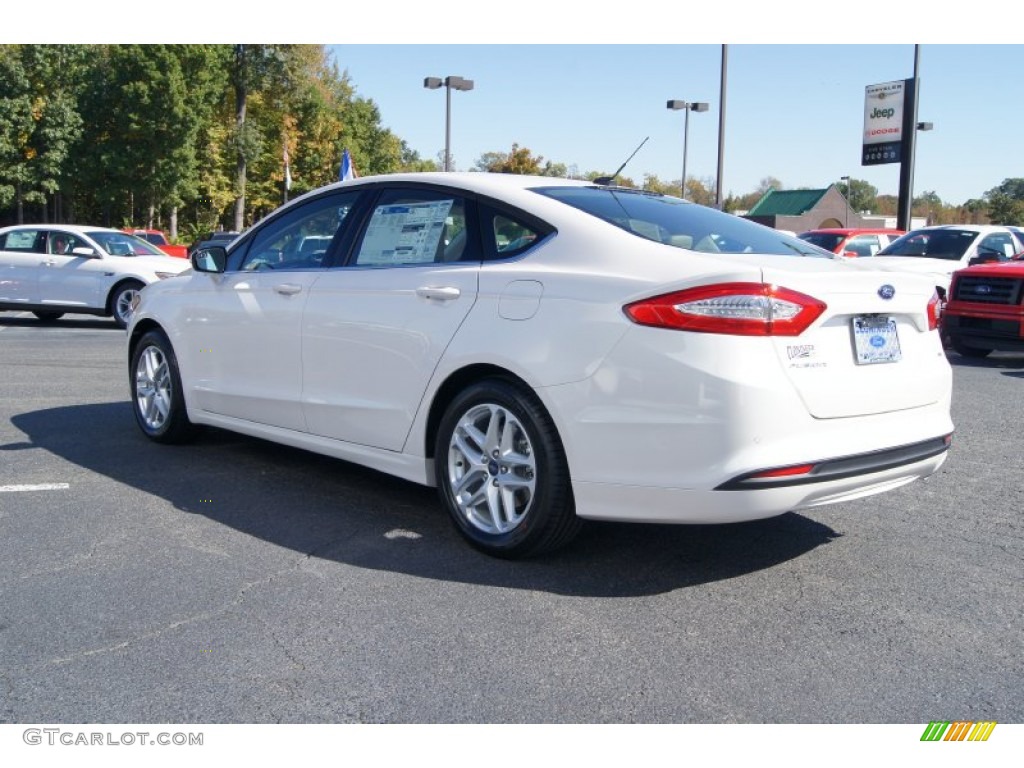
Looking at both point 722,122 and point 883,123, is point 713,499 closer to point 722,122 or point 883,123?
point 722,122

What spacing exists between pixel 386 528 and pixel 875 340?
231 centimetres

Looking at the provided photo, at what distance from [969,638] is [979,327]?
9.58 m

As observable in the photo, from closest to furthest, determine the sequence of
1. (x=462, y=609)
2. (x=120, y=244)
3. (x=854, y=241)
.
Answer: (x=462, y=609), (x=120, y=244), (x=854, y=241)

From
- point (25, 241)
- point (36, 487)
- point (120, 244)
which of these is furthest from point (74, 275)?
point (36, 487)

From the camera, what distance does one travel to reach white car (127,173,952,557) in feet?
11.8

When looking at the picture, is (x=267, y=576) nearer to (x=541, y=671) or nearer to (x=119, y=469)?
(x=541, y=671)

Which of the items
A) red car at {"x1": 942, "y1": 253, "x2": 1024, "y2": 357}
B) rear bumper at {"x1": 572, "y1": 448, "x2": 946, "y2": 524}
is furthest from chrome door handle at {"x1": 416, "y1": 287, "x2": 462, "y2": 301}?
red car at {"x1": 942, "y1": 253, "x2": 1024, "y2": 357}

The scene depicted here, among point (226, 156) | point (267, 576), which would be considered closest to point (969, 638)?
point (267, 576)

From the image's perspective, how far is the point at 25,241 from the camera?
1639 cm

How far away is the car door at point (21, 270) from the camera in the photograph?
52.6 ft

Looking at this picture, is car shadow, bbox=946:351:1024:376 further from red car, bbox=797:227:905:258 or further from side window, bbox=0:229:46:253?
side window, bbox=0:229:46:253

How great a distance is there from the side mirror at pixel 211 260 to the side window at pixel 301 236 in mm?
120
